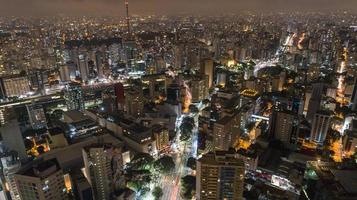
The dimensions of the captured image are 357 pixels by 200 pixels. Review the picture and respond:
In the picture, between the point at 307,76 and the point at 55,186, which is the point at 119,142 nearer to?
the point at 55,186

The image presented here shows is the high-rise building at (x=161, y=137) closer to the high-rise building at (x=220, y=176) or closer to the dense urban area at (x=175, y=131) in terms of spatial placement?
the dense urban area at (x=175, y=131)

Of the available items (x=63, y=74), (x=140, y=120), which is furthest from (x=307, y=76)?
(x=63, y=74)

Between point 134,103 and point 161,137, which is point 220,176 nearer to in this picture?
point 161,137

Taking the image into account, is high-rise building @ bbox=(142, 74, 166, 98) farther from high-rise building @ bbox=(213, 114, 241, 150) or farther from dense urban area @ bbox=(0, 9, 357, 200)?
high-rise building @ bbox=(213, 114, 241, 150)

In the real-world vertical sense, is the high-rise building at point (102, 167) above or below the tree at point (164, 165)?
above

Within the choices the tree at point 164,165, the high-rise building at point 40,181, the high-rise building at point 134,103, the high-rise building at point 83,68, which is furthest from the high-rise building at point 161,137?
the high-rise building at point 83,68

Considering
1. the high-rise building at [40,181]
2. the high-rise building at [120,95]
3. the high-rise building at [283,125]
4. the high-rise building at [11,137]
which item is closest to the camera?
the high-rise building at [40,181]
